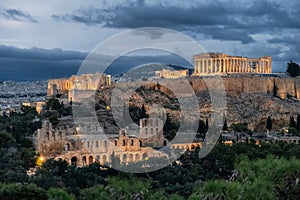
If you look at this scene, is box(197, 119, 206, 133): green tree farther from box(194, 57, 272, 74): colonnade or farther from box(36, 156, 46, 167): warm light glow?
box(194, 57, 272, 74): colonnade

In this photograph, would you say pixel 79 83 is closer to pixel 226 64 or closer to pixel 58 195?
pixel 226 64

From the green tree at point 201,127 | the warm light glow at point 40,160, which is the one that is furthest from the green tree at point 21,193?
the green tree at point 201,127

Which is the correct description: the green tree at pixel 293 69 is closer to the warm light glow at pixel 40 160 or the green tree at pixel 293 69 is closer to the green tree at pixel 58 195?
the warm light glow at pixel 40 160

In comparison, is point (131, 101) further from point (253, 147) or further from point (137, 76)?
point (253, 147)

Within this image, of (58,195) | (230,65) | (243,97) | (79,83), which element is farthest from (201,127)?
(58,195)

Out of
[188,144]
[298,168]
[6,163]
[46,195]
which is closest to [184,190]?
[298,168]

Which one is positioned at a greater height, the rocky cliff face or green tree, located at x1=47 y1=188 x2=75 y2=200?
the rocky cliff face

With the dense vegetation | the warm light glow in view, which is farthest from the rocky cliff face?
the warm light glow
